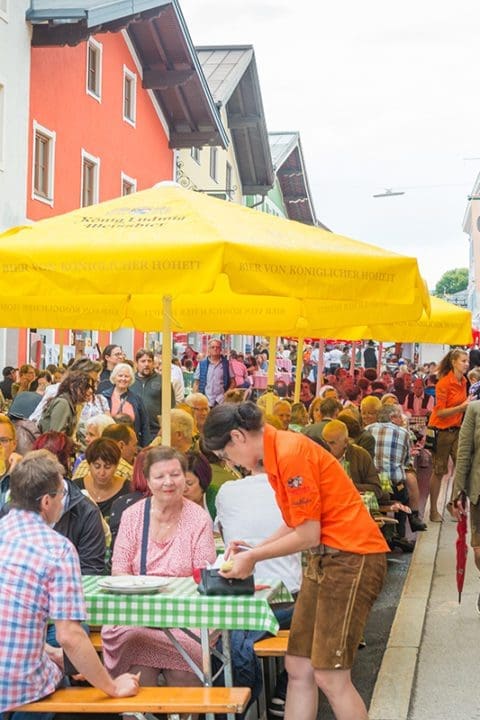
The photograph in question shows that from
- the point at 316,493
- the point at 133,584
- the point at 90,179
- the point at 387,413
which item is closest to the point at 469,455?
the point at 316,493

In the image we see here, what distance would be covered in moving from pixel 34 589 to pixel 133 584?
774 millimetres

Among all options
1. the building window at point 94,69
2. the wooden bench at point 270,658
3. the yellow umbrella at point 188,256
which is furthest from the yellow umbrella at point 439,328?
the building window at point 94,69

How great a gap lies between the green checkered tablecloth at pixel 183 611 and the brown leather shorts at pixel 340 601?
8.7 inches

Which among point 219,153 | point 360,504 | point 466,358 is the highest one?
point 219,153

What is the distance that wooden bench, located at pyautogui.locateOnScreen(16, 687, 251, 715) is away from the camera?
4723 millimetres

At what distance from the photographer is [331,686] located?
201 inches

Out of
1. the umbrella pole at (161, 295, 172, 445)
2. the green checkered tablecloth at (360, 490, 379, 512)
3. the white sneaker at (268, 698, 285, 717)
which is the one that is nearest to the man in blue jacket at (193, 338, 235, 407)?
the green checkered tablecloth at (360, 490, 379, 512)

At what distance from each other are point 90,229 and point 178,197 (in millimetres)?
681

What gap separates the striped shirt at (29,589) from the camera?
4.50 metres

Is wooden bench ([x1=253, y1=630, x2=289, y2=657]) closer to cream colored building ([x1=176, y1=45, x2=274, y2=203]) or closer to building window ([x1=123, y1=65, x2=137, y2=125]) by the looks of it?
building window ([x1=123, y1=65, x2=137, y2=125])

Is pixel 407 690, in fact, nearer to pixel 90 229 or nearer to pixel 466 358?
pixel 90 229

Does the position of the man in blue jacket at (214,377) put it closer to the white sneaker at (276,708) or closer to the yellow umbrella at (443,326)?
the yellow umbrella at (443,326)

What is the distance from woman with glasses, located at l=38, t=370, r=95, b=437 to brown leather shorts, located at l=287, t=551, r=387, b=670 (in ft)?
19.1

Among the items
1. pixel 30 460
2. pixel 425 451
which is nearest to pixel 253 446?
pixel 30 460
